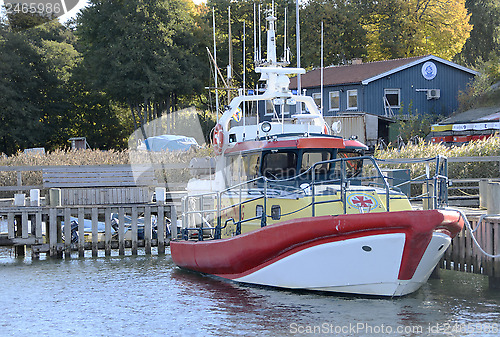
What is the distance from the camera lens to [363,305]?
12.1 metres

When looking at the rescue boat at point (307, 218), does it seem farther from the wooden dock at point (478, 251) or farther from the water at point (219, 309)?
the wooden dock at point (478, 251)

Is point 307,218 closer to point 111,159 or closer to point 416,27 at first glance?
point 111,159

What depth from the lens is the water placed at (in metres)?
11.3

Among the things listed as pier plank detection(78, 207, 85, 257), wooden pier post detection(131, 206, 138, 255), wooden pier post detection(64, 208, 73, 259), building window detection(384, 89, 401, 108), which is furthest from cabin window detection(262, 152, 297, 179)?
building window detection(384, 89, 401, 108)

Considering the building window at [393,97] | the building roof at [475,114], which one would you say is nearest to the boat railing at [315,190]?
the building roof at [475,114]

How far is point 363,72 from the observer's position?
39469mm

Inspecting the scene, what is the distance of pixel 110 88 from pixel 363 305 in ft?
122

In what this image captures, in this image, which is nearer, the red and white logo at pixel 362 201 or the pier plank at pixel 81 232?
the red and white logo at pixel 362 201

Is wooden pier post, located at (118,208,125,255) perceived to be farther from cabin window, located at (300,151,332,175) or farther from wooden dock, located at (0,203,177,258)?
cabin window, located at (300,151,332,175)

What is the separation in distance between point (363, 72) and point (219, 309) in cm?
2888

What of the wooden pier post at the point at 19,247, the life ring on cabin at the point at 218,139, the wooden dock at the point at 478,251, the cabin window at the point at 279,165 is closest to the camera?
the cabin window at the point at 279,165

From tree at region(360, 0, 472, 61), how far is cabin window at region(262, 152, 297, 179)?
3615 cm

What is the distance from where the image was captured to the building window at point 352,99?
38844mm

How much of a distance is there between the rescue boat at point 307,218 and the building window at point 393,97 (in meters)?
23.8
